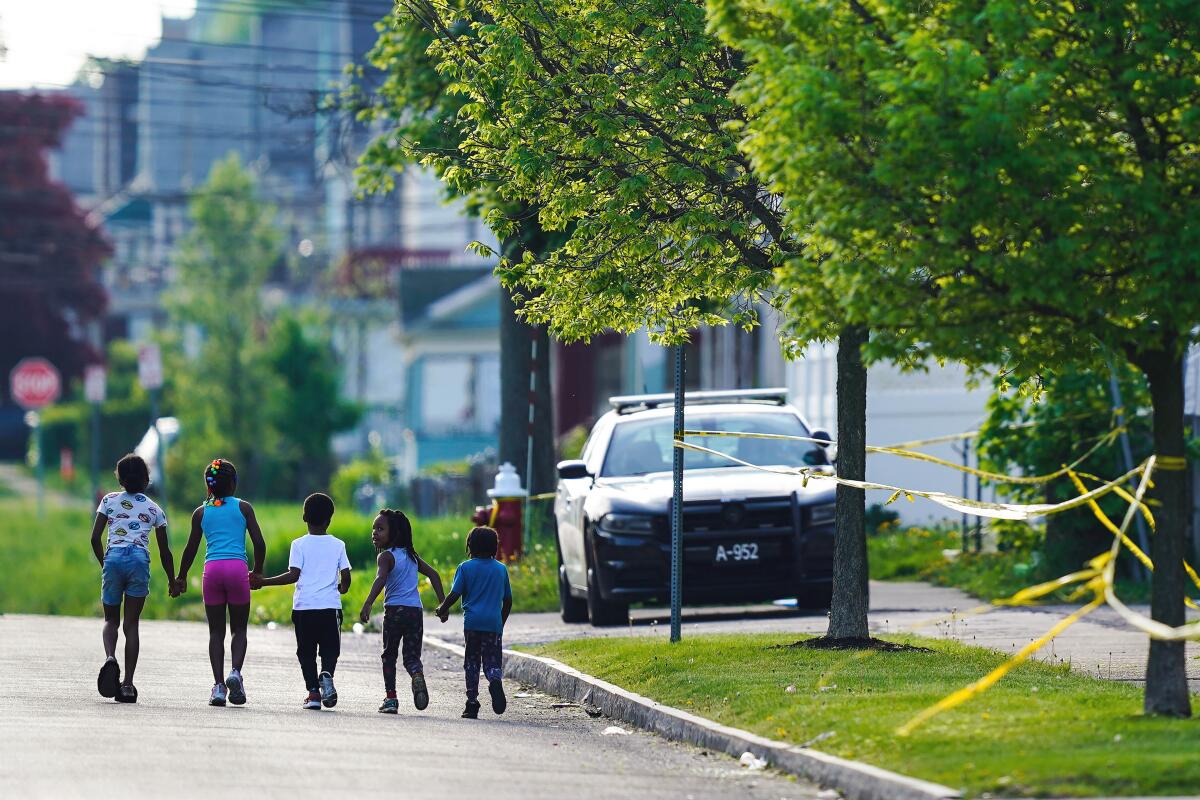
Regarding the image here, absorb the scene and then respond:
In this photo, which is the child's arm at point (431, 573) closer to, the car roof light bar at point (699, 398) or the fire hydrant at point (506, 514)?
the car roof light bar at point (699, 398)

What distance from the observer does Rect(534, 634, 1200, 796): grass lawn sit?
335 inches

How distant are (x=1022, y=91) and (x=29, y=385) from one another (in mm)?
35031

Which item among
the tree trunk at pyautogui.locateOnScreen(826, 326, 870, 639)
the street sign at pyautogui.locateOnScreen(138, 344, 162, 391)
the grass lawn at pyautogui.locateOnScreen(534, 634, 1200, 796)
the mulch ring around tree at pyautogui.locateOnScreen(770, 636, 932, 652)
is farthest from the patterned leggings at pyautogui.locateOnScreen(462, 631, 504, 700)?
the street sign at pyautogui.locateOnScreen(138, 344, 162, 391)

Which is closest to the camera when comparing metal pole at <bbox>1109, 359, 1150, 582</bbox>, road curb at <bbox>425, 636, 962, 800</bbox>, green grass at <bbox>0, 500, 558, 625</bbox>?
road curb at <bbox>425, 636, 962, 800</bbox>

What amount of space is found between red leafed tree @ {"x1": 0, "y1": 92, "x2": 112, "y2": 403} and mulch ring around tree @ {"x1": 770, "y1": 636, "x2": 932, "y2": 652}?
46034mm

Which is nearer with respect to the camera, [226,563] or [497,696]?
[497,696]

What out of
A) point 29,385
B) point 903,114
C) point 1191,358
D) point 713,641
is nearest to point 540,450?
point 1191,358

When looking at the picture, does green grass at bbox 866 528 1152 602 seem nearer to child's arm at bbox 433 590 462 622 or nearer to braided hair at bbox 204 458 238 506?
child's arm at bbox 433 590 462 622

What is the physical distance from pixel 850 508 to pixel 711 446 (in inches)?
166

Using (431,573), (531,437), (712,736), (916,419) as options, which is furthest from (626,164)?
(916,419)

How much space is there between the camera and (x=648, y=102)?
43.1 ft

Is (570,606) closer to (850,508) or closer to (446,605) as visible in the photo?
(850,508)

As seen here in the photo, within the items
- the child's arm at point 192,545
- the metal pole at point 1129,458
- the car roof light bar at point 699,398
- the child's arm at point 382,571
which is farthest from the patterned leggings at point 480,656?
the metal pole at point 1129,458

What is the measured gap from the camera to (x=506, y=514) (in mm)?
21797
